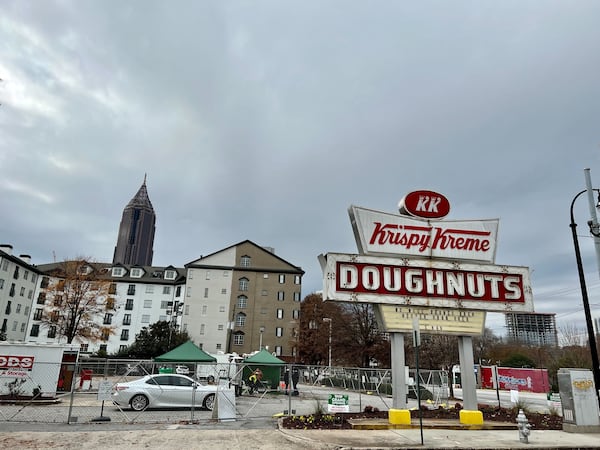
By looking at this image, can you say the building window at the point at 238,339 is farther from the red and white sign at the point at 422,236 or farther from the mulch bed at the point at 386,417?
the red and white sign at the point at 422,236

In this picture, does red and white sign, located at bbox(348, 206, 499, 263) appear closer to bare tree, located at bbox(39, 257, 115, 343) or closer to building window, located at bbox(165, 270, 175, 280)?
bare tree, located at bbox(39, 257, 115, 343)

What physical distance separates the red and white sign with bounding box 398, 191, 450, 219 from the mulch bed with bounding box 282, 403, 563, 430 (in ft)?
24.6

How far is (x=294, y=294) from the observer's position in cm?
6519

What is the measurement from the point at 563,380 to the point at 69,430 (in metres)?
15.8

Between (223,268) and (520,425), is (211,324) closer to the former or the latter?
(223,268)

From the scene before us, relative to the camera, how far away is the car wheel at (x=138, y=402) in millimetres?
16438

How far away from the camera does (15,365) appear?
18266mm

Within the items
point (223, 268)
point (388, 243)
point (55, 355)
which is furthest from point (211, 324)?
point (388, 243)

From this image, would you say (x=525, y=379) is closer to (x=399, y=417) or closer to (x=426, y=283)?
(x=426, y=283)

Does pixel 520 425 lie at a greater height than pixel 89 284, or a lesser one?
lesser

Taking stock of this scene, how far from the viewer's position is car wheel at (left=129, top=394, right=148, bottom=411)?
1644 centimetres

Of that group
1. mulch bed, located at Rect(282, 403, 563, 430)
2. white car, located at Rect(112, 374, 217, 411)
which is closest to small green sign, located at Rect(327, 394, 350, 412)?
mulch bed, located at Rect(282, 403, 563, 430)

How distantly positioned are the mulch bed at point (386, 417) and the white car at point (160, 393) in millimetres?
4603

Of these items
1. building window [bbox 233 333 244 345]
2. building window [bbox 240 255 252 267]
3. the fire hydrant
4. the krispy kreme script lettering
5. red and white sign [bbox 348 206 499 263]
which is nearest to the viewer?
the fire hydrant
